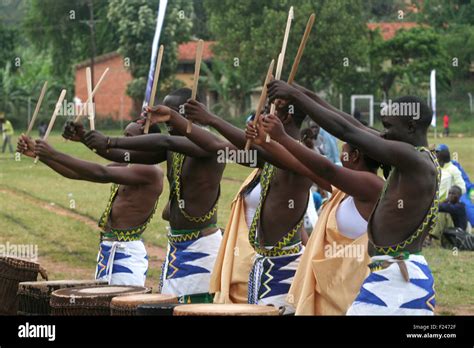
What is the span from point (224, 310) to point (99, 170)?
7.85ft

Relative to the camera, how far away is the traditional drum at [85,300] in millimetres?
6625

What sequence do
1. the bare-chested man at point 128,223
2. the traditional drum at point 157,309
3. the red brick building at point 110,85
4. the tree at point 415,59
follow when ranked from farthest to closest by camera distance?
the red brick building at point 110,85
the tree at point 415,59
the bare-chested man at point 128,223
the traditional drum at point 157,309

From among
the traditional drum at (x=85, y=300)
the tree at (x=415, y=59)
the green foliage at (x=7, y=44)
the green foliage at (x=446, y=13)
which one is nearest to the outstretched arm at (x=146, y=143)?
the traditional drum at (x=85, y=300)

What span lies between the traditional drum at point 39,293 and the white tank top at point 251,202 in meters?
1.13

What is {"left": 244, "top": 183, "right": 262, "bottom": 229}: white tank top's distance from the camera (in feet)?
24.9

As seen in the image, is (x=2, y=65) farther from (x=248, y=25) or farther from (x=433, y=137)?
(x=433, y=137)

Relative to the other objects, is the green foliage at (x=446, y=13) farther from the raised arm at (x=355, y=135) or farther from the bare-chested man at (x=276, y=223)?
the raised arm at (x=355, y=135)

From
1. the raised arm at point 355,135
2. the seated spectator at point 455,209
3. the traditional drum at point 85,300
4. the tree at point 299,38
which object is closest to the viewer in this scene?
the raised arm at point 355,135

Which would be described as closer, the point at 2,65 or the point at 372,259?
the point at 372,259

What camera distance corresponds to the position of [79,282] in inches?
291

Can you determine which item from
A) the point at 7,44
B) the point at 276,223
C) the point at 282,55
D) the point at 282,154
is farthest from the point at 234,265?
the point at 7,44
